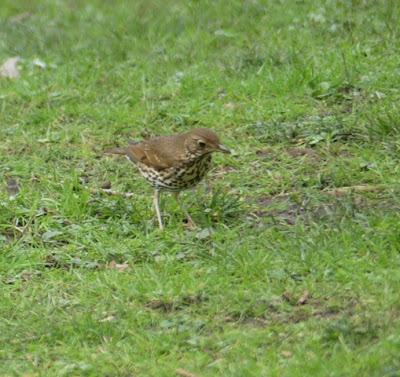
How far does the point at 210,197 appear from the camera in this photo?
29.7 feet

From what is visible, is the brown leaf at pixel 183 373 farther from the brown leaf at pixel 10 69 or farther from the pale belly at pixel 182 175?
the brown leaf at pixel 10 69

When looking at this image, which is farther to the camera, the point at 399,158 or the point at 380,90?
the point at 380,90

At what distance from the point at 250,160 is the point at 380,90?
148 centimetres

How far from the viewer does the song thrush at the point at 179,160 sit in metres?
8.44

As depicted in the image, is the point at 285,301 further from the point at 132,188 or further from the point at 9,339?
the point at 132,188

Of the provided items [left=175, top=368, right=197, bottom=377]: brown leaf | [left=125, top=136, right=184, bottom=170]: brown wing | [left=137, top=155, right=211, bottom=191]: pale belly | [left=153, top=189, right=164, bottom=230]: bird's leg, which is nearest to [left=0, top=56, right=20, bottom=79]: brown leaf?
[left=125, top=136, right=184, bottom=170]: brown wing

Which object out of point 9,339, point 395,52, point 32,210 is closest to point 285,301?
point 9,339

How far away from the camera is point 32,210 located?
8.87m

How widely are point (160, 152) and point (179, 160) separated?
8.1 inches

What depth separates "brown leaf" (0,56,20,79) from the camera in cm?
1245

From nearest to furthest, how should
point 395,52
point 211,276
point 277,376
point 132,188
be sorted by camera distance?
point 277,376
point 211,276
point 132,188
point 395,52

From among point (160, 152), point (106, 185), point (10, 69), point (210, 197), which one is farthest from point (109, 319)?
point (10, 69)

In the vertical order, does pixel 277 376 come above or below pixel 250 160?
above

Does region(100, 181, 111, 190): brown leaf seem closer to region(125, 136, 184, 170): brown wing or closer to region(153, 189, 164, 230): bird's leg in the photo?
region(125, 136, 184, 170): brown wing
